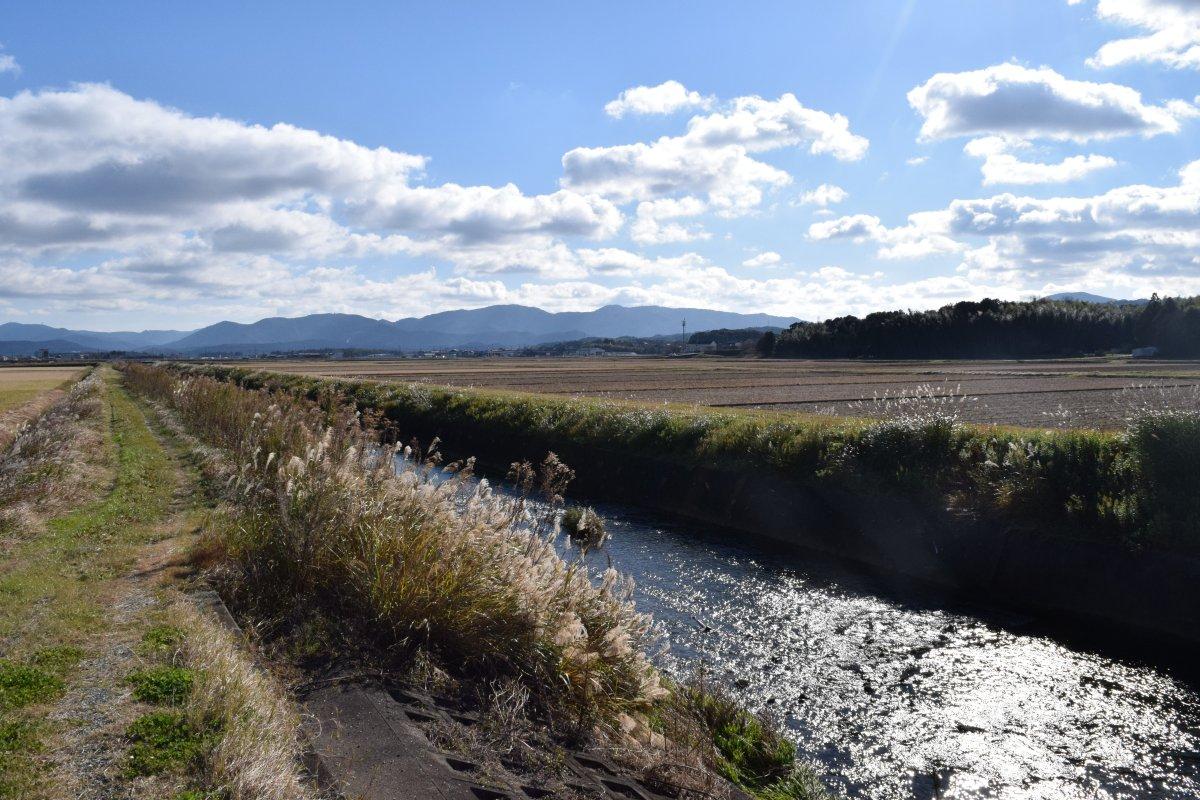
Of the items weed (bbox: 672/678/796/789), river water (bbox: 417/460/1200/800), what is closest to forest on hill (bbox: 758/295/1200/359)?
river water (bbox: 417/460/1200/800)

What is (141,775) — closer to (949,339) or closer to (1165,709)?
(1165,709)

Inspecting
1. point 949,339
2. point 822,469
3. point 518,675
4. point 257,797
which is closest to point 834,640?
point 518,675

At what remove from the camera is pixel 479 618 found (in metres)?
6.66

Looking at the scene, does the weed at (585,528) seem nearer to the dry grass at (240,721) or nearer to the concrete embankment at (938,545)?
the concrete embankment at (938,545)

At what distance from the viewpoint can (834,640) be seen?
10.3 meters

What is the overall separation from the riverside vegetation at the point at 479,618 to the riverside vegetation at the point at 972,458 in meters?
5.62

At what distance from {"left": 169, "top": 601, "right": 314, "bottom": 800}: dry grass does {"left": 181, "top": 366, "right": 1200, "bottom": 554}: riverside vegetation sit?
25.2ft

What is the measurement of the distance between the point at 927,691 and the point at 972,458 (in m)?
7.27

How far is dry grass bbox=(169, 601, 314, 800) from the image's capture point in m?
4.21

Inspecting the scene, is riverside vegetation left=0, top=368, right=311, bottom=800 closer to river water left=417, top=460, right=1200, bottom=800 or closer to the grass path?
the grass path

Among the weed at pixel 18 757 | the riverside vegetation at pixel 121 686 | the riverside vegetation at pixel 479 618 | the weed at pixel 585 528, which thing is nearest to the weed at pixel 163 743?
the riverside vegetation at pixel 121 686

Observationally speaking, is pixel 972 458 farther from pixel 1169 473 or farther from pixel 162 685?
pixel 162 685

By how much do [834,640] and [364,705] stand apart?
6839 millimetres

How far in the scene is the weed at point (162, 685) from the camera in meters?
5.22
